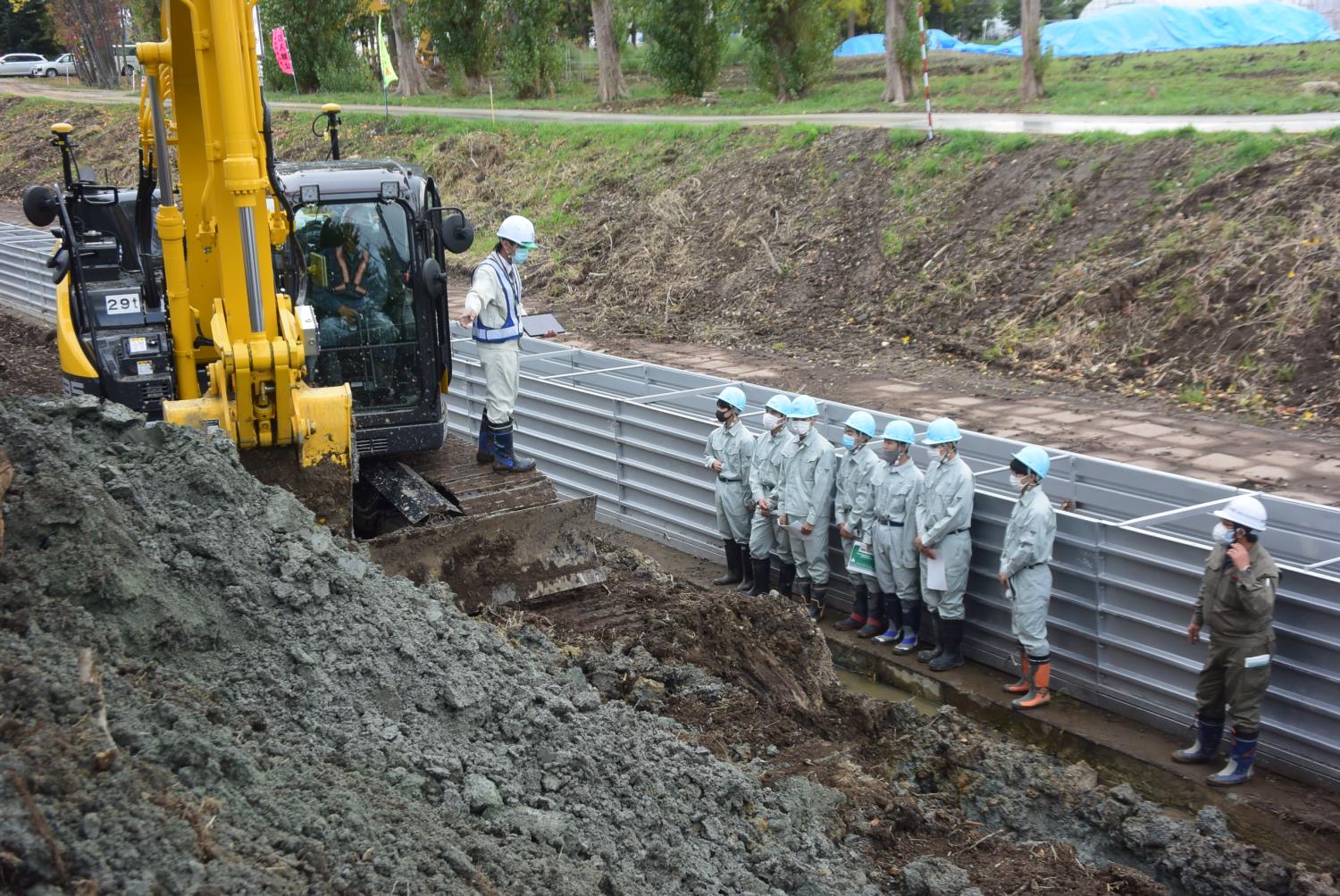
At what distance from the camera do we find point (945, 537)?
28.5 ft

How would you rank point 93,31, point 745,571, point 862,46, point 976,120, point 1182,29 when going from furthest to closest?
point 93,31 < point 862,46 < point 1182,29 < point 976,120 < point 745,571

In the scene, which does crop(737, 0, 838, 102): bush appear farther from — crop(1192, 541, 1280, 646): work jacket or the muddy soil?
crop(1192, 541, 1280, 646): work jacket

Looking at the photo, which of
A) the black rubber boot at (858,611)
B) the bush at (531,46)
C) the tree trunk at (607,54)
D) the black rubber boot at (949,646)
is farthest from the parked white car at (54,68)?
the black rubber boot at (949,646)

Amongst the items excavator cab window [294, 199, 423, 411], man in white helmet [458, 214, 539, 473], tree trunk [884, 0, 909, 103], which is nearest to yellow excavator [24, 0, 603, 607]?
excavator cab window [294, 199, 423, 411]

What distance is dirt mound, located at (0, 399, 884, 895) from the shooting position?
407 cm

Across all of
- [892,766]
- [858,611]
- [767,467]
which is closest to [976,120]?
[767,467]

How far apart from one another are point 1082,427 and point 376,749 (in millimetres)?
10006

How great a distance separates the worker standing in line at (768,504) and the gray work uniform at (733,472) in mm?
95

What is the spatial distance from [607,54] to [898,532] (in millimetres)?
28414

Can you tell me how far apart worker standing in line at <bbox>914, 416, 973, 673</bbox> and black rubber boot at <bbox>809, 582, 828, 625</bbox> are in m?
1.27

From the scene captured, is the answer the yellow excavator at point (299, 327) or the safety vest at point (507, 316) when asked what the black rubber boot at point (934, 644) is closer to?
the yellow excavator at point (299, 327)

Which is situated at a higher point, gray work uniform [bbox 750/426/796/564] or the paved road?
the paved road

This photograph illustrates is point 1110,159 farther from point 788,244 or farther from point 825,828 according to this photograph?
point 825,828

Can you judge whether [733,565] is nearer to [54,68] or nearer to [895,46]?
[895,46]
